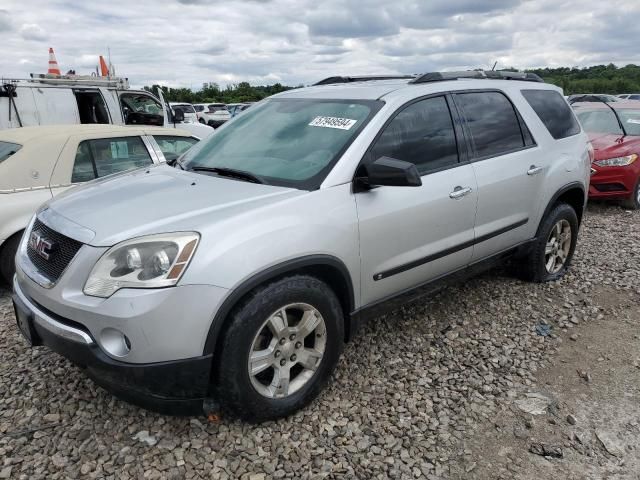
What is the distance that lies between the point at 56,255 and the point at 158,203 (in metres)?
0.56

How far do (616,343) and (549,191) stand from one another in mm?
1311

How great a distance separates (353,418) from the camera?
2.92m

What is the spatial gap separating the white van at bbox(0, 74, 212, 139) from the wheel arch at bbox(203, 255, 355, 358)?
4900mm

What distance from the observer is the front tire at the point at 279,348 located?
2510 mm

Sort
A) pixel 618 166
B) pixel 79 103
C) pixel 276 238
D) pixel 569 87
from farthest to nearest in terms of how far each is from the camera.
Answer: pixel 569 87 → pixel 79 103 → pixel 618 166 → pixel 276 238

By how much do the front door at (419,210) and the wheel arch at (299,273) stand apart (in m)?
0.14

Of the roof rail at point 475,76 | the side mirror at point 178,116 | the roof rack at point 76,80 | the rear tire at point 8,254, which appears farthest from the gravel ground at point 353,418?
the side mirror at point 178,116

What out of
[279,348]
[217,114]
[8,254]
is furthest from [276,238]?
[217,114]

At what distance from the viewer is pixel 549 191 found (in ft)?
14.3

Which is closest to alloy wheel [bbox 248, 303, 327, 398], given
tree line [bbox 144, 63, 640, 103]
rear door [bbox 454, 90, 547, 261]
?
rear door [bbox 454, 90, 547, 261]

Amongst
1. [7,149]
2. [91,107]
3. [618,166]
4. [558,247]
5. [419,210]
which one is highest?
[91,107]

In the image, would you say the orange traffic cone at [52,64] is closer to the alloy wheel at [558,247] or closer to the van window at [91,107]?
the van window at [91,107]

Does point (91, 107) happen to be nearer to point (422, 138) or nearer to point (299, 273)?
point (422, 138)

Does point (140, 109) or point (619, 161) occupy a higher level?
point (140, 109)
